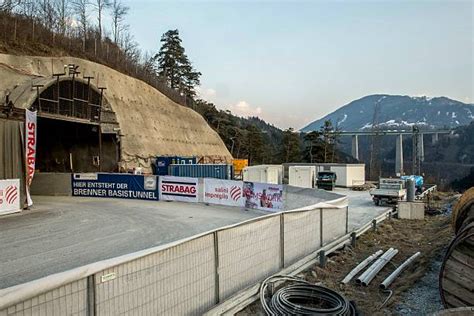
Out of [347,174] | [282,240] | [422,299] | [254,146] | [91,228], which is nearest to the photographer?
[422,299]

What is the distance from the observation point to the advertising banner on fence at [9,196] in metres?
20.7

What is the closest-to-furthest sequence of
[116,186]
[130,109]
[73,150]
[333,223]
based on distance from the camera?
[333,223], [116,186], [73,150], [130,109]

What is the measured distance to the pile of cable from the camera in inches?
264

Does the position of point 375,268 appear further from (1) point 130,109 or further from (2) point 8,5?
(2) point 8,5

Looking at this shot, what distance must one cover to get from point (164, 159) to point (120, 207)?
19532mm

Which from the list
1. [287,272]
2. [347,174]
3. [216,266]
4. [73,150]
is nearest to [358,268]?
[287,272]

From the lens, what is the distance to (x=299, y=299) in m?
7.68

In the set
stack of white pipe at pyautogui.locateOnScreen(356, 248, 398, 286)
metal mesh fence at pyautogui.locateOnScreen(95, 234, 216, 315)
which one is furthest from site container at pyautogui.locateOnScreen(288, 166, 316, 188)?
metal mesh fence at pyautogui.locateOnScreen(95, 234, 216, 315)

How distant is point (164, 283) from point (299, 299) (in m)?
3.21

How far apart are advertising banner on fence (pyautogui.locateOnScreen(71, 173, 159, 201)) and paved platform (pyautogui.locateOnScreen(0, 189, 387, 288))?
131cm

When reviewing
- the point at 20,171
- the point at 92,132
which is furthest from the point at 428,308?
the point at 92,132

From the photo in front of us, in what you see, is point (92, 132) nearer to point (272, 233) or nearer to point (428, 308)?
point (272, 233)

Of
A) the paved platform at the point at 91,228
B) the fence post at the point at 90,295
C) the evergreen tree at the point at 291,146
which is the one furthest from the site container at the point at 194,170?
the evergreen tree at the point at 291,146

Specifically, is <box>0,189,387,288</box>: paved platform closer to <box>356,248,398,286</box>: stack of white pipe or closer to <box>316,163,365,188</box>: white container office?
<box>356,248,398,286</box>: stack of white pipe
